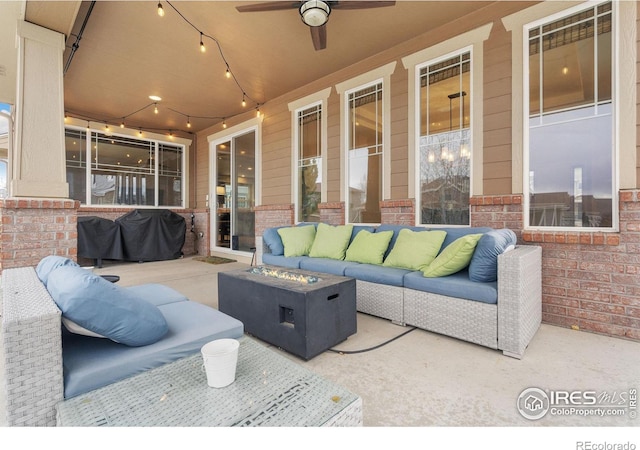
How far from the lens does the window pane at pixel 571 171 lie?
9.20ft

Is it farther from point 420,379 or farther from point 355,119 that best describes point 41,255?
point 355,119

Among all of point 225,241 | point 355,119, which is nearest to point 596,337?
point 355,119

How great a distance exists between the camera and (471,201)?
350cm

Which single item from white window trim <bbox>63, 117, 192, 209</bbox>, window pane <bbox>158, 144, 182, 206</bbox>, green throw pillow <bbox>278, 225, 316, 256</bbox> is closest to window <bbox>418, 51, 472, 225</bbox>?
green throw pillow <bbox>278, 225, 316, 256</bbox>

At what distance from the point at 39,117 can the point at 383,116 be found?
12.7ft

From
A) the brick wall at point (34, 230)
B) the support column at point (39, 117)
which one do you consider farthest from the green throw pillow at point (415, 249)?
the support column at point (39, 117)

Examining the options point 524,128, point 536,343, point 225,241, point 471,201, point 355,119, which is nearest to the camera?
point 536,343

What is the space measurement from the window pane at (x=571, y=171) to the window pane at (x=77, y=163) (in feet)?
26.9

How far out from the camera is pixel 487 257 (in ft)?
8.17

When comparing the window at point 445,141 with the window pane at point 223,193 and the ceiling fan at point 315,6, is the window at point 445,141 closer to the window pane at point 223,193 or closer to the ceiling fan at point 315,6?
the ceiling fan at point 315,6

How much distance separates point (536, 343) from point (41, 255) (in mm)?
4474

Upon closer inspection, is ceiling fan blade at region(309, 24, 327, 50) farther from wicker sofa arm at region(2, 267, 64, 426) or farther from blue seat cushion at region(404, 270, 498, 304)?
wicker sofa arm at region(2, 267, 64, 426)

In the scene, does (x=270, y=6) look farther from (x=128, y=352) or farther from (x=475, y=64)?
(x=128, y=352)

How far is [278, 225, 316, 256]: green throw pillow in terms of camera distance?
4.11m
